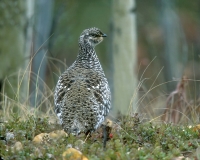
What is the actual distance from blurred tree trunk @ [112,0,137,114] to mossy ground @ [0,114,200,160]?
5079 millimetres

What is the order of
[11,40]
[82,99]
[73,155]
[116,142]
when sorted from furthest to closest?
[11,40] → [82,99] → [116,142] → [73,155]

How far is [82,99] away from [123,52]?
5.86 m

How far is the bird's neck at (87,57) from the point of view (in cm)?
839

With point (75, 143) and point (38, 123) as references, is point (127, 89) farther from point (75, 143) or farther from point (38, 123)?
point (75, 143)

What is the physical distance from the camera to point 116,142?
6648 mm

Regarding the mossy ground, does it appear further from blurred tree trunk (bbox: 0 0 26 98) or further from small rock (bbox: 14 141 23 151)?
blurred tree trunk (bbox: 0 0 26 98)

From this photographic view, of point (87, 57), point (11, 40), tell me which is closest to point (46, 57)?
point (87, 57)

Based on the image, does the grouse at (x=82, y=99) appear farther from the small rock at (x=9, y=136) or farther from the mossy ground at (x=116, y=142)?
the small rock at (x=9, y=136)

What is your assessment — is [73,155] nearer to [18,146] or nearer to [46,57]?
[18,146]

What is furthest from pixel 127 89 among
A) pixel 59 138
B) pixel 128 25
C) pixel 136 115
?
pixel 59 138

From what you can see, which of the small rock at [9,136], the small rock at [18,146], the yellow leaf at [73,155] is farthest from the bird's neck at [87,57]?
the yellow leaf at [73,155]

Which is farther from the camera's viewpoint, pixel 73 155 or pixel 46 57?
pixel 46 57

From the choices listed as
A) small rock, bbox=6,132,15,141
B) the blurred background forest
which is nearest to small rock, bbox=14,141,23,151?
small rock, bbox=6,132,15,141

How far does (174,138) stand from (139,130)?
1.86 feet
